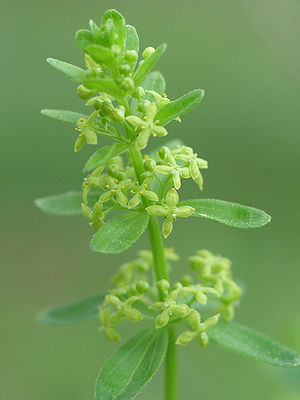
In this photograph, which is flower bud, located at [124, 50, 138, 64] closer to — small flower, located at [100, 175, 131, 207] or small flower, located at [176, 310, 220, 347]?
small flower, located at [100, 175, 131, 207]

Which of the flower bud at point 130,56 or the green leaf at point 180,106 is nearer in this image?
the green leaf at point 180,106

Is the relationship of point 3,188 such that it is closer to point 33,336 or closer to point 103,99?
point 33,336

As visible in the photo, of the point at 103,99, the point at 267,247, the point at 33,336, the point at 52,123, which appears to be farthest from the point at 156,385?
the point at 52,123

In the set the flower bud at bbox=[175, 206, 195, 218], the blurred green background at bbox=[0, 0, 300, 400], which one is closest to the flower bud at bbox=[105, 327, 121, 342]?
the flower bud at bbox=[175, 206, 195, 218]

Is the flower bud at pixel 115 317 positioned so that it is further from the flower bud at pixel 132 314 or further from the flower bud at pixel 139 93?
the flower bud at pixel 139 93

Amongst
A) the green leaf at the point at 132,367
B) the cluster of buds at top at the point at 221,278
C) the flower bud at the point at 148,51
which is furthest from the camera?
the cluster of buds at top at the point at 221,278

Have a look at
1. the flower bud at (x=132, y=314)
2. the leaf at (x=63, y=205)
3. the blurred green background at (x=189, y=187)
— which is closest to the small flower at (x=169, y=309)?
the flower bud at (x=132, y=314)

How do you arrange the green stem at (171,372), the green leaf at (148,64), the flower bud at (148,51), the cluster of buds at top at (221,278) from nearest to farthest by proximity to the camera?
the green leaf at (148,64) < the flower bud at (148,51) < the green stem at (171,372) < the cluster of buds at top at (221,278)
